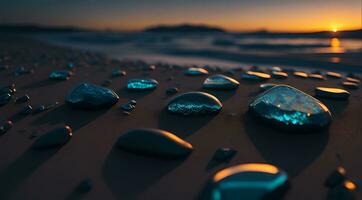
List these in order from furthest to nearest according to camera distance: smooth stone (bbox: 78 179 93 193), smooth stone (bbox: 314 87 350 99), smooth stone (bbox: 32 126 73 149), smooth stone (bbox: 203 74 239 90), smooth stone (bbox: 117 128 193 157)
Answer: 1. smooth stone (bbox: 203 74 239 90)
2. smooth stone (bbox: 314 87 350 99)
3. smooth stone (bbox: 32 126 73 149)
4. smooth stone (bbox: 117 128 193 157)
5. smooth stone (bbox: 78 179 93 193)

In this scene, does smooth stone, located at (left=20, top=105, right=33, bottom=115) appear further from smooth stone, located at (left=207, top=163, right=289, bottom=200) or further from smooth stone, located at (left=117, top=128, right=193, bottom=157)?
smooth stone, located at (left=207, top=163, right=289, bottom=200)

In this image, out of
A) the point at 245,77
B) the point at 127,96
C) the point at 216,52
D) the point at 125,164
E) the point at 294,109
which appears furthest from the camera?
the point at 216,52

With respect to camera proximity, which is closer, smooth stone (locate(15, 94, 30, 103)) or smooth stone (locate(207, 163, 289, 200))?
smooth stone (locate(207, 163, 289, 200))

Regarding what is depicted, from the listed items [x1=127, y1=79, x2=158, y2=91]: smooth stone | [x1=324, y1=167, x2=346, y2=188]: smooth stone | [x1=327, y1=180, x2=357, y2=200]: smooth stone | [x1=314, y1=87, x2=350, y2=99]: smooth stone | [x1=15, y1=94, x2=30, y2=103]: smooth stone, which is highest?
[x1=127, y1=79, x2=158, y2=91]: smooth stone

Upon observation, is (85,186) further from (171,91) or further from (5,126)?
(171,91)

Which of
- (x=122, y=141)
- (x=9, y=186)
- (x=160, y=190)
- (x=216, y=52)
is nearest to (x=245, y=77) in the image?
(x=122, y=141)

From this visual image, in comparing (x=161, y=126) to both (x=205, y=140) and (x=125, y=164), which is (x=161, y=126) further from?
(x=125, y=164)

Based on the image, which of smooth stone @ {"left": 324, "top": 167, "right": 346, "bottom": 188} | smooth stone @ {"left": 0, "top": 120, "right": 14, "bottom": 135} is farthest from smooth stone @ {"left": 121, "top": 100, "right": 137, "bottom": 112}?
smooth stone @ {"left": 324, "top": 167, "right": 346, "bottom": 188}

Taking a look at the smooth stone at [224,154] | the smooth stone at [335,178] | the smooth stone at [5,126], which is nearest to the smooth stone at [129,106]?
the smooth stone at [5,126]
